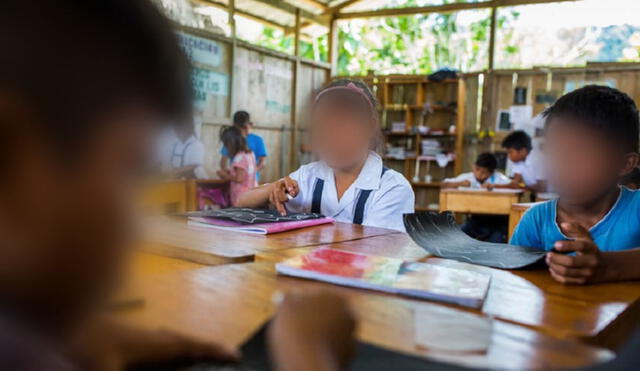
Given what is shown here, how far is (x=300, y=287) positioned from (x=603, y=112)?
0.88m

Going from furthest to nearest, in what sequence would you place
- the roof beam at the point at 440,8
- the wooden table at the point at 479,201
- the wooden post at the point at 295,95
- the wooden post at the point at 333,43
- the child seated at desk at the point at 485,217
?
1. the wooden post at the point at 333,43
2. the wooden post at the point at 295,95
3. the roof beam at the point at 440,8
4. the wooden table at the point at 479,201
5. the child seated at desk at the point at 485,217

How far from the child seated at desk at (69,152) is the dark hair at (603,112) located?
3.51 ft

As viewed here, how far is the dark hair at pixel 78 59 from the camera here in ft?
0.85

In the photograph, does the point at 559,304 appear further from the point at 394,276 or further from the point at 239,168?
the point at 239,168

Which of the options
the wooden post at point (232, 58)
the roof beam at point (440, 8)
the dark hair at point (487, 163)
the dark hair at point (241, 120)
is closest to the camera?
the dark hair at point (487, 163)

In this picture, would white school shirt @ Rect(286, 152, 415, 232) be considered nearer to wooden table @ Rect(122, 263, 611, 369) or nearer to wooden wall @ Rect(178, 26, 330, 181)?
wooden table @ Rect(122, 263, 611, 369)

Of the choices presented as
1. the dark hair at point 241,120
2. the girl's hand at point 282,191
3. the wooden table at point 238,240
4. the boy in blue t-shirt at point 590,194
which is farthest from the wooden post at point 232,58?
the boy in blue t-shirt at point 590,194

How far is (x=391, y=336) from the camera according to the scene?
551 millimetres

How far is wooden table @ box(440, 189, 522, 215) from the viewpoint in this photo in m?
4.08

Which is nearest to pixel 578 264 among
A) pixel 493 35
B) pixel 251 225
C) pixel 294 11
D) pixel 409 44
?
pixel 251 225

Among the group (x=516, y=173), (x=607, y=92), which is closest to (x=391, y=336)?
(x=607, y=92)

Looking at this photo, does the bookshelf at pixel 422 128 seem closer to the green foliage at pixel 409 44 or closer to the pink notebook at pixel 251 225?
the green foliage at pixel 409 44

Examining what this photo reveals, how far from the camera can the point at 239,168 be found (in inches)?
187

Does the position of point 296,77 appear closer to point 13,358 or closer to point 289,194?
point 289,194
